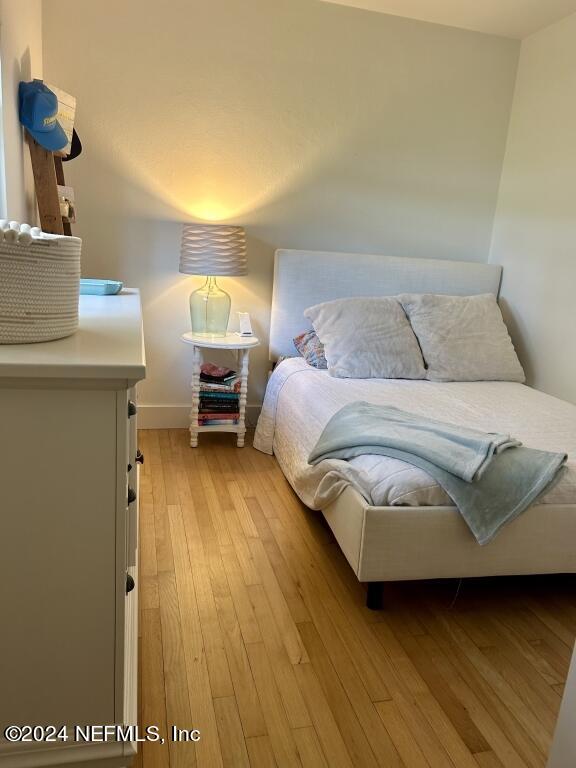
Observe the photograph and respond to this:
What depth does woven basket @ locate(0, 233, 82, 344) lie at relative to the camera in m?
1.06

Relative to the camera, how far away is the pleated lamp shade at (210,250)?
296cm

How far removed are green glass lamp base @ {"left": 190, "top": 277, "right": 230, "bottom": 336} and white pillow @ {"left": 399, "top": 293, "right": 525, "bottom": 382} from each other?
39.2 inches

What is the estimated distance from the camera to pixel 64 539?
1112mm

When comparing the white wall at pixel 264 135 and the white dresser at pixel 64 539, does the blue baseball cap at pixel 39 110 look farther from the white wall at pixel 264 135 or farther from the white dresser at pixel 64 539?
the white dresser at pixel 64 539

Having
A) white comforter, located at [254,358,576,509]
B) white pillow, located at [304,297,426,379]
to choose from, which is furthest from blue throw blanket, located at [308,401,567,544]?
white pillow, located at [304,297,426,379]

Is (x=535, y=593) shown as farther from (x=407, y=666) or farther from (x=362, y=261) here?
(x=362, y=261)

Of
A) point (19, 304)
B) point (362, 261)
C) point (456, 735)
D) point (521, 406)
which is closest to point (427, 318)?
point (362, 261)

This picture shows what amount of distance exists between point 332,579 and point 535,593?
72 centimetres

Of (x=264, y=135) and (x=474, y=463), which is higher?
(x=264, y=135)

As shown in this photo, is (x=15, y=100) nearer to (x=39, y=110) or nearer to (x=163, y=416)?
(x=39, y=110)

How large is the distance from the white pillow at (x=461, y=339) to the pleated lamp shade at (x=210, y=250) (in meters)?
0.98

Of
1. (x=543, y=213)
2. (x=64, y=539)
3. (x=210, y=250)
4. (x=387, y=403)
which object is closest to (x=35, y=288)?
(x=64, y=539)

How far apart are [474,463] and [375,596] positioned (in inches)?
21.7

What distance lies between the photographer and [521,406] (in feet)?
8.75
